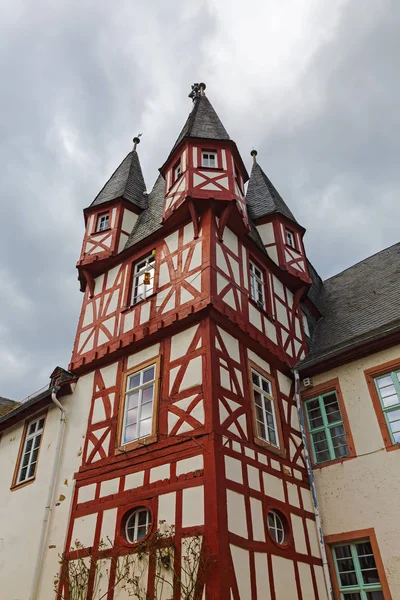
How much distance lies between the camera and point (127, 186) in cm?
1656

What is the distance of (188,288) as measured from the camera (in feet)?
35.8

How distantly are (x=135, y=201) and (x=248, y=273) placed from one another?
544cm

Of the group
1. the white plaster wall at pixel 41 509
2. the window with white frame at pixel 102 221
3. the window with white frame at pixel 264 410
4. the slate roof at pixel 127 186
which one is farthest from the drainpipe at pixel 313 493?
the slate roof at pixel 127 186

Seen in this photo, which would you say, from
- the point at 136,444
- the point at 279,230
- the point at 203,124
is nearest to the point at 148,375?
the point at 136,444

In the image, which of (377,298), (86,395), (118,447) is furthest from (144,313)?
A: (377,298)

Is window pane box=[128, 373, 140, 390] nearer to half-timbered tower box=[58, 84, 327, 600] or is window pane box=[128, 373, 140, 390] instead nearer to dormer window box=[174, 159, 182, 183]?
half-timbered tower box=[58, 84, 327, 600]

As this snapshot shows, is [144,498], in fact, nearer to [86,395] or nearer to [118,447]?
[118,447]

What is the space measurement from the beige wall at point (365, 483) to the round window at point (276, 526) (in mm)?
1163

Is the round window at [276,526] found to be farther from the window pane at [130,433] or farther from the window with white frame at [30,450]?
the window with white frame at [30,450]

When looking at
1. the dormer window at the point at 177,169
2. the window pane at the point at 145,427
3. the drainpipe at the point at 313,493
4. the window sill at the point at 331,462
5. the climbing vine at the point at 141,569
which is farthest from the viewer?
the dormer window at the point at 177,169

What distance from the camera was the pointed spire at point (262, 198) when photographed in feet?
52.3

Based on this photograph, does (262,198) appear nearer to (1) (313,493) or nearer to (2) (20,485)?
(1) (313,493)

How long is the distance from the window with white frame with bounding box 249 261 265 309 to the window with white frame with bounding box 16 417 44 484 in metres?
6.27

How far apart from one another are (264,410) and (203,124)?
8933mm
